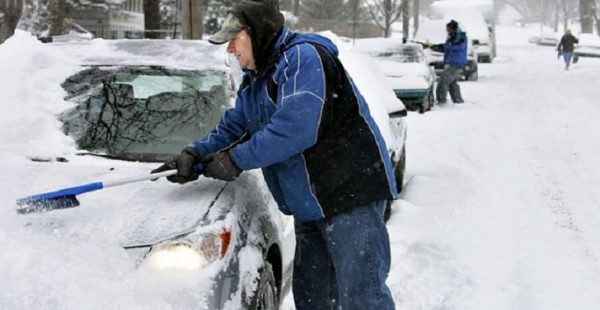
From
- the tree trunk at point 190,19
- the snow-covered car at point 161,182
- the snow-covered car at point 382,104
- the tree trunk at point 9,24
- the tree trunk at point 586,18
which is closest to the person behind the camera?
the snow-covered car at point 161,182

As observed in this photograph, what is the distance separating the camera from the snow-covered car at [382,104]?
Answer: 5633mm

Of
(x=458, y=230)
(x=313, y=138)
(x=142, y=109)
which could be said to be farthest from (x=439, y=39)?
(x=313, y=138)

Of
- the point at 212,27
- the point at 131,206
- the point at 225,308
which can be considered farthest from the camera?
the point at 212,27

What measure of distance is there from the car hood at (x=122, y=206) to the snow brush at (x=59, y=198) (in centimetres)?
2

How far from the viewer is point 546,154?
29.1 ft

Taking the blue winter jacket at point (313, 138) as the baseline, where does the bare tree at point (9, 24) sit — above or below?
above

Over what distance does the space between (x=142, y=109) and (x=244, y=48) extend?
1.25 meters

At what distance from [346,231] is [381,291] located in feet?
0.98

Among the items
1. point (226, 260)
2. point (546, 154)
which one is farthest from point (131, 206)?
point (546, 154)

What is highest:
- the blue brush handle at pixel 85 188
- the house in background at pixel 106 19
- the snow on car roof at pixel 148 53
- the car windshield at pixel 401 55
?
the house in background at pixel 106 19

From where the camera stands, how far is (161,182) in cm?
309

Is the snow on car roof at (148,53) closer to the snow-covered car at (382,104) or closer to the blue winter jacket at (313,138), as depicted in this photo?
the blue winter jacket at (313,138)

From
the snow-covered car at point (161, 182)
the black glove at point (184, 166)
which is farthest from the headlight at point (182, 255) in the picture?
the black glove at point (184, 166)

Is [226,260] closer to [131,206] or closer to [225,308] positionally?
[225,308]
